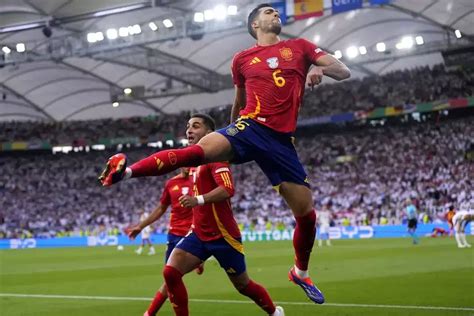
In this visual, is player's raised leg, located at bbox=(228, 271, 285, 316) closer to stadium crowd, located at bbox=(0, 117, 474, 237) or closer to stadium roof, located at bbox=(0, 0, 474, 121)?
stadium roof, located at bbox=(0, 0, 474, 121)

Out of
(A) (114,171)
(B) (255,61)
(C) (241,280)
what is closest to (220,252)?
(C) (241,280)

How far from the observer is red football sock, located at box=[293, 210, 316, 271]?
7.44 m

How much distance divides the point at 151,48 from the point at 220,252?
3993cm

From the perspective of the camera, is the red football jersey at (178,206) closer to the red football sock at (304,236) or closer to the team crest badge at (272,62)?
the red football sock at (304,236)

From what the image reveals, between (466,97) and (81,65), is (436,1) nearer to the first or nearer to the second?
(466,97)

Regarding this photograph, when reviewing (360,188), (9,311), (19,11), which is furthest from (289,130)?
(360,188)

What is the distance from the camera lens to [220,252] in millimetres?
8266

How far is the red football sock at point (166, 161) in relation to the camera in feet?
20.4

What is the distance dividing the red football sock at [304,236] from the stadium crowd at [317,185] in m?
32.9

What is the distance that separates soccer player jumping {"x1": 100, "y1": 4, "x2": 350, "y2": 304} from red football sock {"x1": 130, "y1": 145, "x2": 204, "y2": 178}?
1cm

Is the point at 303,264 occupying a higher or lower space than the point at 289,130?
lower

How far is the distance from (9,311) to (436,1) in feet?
111

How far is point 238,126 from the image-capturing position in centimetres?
702

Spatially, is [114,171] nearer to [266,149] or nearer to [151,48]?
[266,149]
